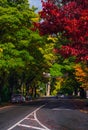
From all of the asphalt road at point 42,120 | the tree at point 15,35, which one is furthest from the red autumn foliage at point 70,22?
the tree at point 15,35

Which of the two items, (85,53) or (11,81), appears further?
(11,81)

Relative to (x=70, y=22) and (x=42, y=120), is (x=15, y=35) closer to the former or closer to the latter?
(x=70, y=22)

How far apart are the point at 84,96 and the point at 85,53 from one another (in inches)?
2997

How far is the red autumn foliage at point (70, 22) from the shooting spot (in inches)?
1342

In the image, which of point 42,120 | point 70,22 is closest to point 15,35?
point 70,22

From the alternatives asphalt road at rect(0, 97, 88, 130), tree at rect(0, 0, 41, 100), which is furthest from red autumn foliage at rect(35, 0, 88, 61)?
tree at rect(0, 0, 41, 100)

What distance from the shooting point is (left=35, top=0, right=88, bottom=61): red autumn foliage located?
34.1 m

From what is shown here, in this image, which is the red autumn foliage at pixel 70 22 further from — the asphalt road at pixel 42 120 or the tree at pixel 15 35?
the tree at pixel 15 35

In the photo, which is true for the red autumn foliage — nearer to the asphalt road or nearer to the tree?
the asphalt road

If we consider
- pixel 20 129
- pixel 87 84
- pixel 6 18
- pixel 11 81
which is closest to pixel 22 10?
pixel 6 18

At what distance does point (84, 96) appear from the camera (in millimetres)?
A: 109312

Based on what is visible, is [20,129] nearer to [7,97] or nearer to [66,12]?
[66,12]

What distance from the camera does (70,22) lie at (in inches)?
1374

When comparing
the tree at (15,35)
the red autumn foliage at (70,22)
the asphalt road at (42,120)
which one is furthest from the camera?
the tree at (15,35)
